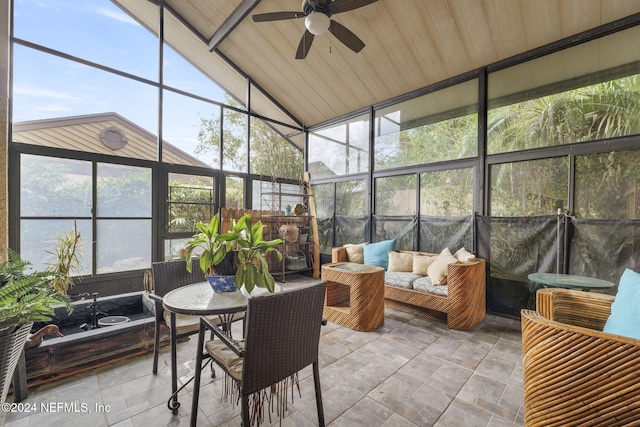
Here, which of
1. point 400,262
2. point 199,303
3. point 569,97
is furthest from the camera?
point 400,262

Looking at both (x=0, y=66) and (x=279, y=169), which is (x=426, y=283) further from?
(x=0, y=66)

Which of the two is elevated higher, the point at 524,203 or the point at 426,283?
the point at 524,203

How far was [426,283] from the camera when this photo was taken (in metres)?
3.24

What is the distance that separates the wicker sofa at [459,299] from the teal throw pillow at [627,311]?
1.37 meters

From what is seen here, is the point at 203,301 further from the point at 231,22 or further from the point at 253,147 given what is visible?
the point at 231,22

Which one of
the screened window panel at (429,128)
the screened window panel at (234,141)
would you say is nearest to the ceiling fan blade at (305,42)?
the screened window panel at (429,128)

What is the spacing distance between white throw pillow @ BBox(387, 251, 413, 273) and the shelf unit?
6.44 ft

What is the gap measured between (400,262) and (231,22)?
4.42m

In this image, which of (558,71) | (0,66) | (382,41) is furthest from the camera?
(382,41)

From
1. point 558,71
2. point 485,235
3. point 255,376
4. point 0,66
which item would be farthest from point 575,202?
point 0,66

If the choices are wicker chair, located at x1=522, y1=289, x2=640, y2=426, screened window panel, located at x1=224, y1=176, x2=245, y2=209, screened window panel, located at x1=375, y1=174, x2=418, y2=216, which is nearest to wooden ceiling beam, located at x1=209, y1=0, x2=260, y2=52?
screened window panel, located at x1=224, y1=176, x2=245, y2=209

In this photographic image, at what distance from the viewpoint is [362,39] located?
3738 millimetres

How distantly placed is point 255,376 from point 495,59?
14.3 ft

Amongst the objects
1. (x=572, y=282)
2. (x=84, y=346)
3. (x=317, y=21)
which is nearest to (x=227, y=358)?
(x=84, y=346)
